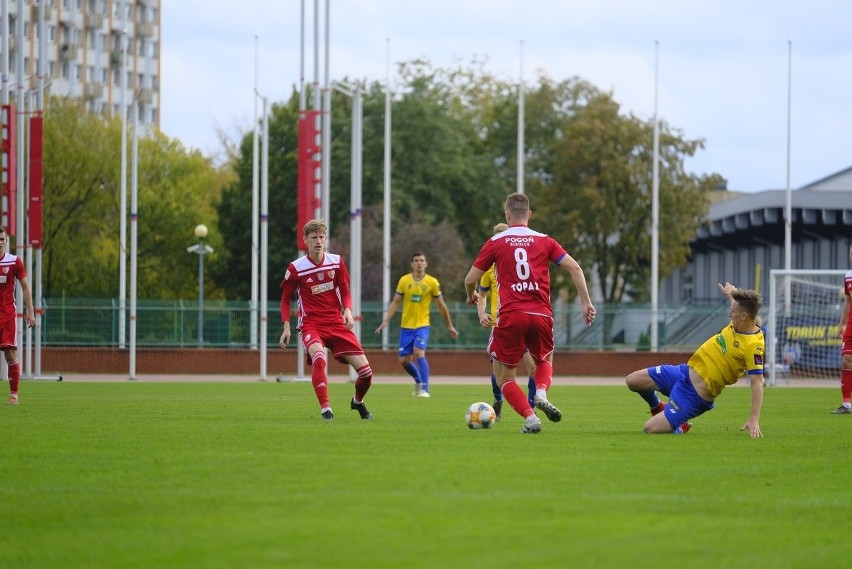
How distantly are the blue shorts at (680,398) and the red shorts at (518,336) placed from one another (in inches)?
40.0

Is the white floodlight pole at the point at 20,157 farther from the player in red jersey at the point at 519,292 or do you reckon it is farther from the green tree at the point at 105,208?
the green tree at the point at 105,208

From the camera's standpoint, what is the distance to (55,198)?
55.9 metres

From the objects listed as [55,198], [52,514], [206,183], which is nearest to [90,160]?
[55,198]

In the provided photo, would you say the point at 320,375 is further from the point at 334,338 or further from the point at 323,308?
the point at 323,308

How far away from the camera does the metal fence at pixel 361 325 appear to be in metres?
39.6

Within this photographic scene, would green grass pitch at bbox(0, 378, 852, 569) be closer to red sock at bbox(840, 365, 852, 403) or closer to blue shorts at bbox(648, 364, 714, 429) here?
blue shorts at bbox(648, 364, 714, 429)

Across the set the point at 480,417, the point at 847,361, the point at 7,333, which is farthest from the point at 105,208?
the point at 480,417

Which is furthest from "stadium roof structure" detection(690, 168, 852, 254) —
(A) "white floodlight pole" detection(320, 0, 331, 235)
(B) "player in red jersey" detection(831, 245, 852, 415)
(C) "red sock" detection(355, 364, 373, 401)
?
(C) "red sock" detection(355, 364, 373, 401)

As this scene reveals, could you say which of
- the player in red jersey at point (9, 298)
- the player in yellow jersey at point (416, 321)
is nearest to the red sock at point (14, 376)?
the player in red jersey at point (9, 298)

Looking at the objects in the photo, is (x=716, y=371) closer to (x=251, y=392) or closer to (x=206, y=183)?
(x=251, y=392)

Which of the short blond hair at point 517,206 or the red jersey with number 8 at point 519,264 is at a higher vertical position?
the short blond hair at point 517,206

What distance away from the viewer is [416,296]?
23.2 meters

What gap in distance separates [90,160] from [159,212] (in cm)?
577

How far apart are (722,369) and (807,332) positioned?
2730cm
